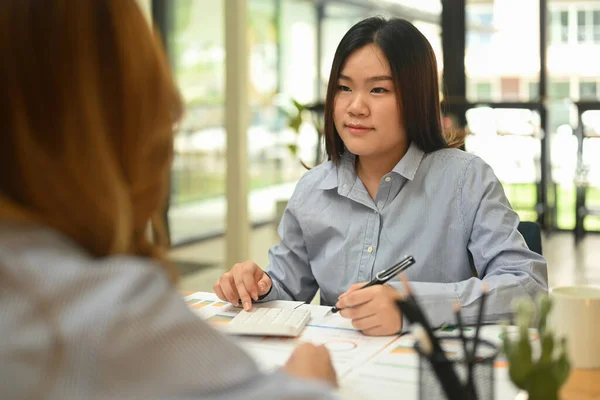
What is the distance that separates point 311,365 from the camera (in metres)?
0.99

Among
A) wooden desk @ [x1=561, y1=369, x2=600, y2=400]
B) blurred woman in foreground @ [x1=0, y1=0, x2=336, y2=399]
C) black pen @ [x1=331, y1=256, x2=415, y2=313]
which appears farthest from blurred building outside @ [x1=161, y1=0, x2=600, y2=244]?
blurred woman in foreground @ [x1=0, y1=0, x2=336, y2=399]

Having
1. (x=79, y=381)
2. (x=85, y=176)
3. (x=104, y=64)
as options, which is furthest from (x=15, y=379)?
(x=104, y=64)

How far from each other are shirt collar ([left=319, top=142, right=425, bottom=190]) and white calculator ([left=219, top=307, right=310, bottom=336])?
0.42 metres

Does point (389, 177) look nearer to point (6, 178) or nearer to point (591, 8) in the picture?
point (6, 178)

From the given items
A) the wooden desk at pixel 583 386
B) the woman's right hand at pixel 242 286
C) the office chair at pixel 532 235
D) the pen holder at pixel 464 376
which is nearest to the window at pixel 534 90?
the office chair at pixel 532 235

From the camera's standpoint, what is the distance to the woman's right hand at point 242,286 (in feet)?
5.31

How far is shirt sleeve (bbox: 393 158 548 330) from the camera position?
150cm

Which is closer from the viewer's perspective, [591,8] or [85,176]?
[85,176]

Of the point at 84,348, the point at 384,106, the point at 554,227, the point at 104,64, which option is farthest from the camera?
the point at 554,227

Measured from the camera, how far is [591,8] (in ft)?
18.3

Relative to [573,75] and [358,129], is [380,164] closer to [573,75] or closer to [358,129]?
[358,129]

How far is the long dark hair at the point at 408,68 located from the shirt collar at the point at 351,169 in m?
0.04

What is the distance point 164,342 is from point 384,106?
1.24 m

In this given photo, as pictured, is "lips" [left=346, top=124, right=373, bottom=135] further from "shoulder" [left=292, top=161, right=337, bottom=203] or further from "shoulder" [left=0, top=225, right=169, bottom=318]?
"shoulder" [left=0, top=225, right=169, bottom=318]
